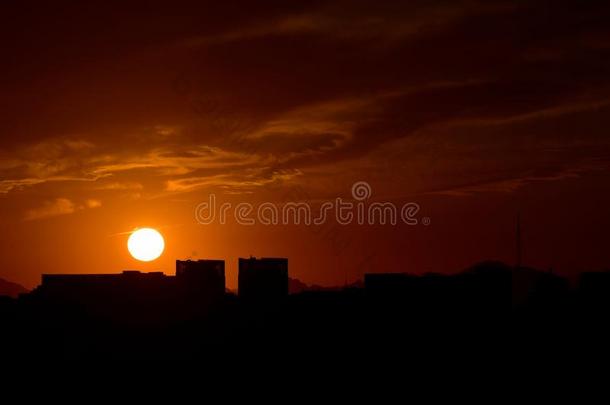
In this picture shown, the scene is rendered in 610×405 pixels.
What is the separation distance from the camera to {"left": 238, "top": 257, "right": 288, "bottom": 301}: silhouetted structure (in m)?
129

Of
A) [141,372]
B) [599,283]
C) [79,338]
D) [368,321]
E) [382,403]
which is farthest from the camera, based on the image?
[599,283]

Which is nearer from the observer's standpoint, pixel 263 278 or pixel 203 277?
pixel 203 277

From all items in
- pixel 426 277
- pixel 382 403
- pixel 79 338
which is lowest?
pixel 382 403

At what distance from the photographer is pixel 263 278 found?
433 ft

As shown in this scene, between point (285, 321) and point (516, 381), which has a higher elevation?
point (285, 321)

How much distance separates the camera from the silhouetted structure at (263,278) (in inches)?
5089

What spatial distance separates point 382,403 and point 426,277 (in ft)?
115

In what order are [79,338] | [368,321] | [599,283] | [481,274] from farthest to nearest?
[599,283] < [481,274] < [368,321] < [79,338]

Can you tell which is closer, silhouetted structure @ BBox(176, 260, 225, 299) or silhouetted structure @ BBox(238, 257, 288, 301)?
silhouetted structure @ BBox(176, 260, 225, 299)

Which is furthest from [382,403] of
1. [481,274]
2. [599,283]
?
[599,283]

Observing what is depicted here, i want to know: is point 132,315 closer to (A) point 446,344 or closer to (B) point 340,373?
(B) point 340,373

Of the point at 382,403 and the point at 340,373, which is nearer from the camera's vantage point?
the point at 382,403

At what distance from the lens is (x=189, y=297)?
395 ft

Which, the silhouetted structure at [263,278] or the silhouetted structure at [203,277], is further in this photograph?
the silhouetted structure at [263,278]
